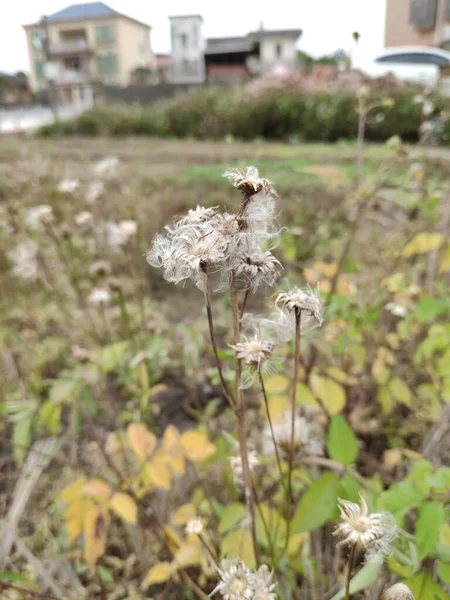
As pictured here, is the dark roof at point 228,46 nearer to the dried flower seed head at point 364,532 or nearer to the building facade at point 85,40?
the building facade at point 85,40

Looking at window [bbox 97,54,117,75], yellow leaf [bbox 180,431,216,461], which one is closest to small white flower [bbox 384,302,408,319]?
yellow leaf [bbox 180,431,216,461]

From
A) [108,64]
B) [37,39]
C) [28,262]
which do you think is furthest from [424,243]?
[108,64]

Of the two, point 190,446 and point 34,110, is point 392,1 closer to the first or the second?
point 190,446

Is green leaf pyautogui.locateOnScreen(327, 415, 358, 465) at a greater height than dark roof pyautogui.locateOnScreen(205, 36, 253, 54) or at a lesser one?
lesser

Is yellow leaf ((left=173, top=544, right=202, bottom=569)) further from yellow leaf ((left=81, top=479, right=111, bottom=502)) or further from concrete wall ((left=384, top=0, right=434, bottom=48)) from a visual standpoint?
concrete wall ((left=384, top=0, right=434, bottom=48))

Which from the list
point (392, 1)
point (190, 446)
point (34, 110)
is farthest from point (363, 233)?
point (34, 110)
